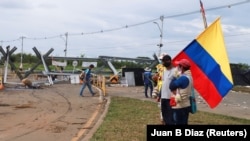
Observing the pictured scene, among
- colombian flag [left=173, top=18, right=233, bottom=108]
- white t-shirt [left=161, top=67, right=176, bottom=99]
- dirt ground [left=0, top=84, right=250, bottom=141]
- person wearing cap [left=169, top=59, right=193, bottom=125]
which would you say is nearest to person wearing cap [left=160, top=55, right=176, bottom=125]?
white t-shirt [left=161, top=67, right=176, bottom=99]

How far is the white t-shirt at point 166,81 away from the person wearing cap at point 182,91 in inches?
21.7

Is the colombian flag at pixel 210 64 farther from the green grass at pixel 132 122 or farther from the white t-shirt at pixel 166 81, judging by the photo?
the green grass at pixel 132 122

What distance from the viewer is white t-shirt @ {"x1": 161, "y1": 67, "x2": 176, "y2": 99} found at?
31.2ft

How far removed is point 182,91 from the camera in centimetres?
883

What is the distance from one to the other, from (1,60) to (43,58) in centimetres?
351

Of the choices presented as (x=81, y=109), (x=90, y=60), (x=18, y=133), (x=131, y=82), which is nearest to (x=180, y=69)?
(x=18, y=133)

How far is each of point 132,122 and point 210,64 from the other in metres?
3.83

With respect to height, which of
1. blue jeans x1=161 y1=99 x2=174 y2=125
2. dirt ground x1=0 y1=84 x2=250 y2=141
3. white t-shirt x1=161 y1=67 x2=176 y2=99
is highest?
white t-shirt x1=161 y1=67 x2=176 y2=99

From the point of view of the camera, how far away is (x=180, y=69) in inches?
348

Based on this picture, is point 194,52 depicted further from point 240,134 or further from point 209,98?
point 240,134

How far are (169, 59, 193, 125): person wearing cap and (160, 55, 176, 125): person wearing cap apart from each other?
1.61ft

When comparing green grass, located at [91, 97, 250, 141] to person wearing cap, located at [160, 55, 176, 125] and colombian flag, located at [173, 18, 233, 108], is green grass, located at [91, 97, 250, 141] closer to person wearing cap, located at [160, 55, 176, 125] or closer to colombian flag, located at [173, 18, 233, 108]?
person wearing cap, located at [160, 55, 176, 125]

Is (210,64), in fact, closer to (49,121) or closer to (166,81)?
(166,81)

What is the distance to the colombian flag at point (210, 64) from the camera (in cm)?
1023
